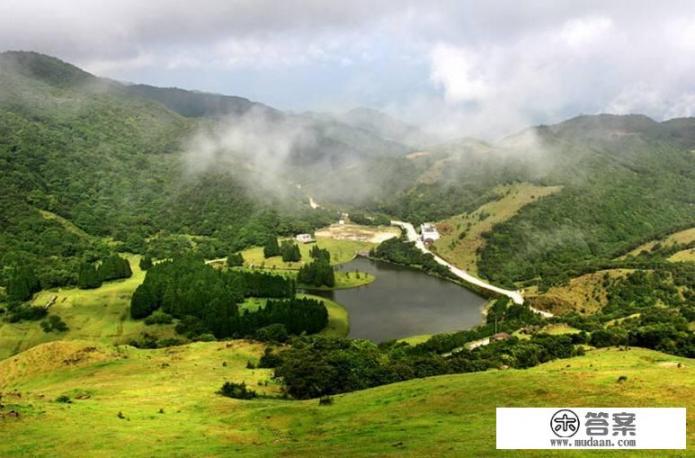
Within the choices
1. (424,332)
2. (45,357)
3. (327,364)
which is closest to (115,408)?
(327,364)

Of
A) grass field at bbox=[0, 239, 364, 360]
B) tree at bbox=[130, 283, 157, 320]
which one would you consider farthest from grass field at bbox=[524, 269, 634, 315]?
tree at bbox=[130, 283, 157, 320]

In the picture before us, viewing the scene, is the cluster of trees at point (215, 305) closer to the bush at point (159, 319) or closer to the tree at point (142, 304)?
the tree at point (142, 304)

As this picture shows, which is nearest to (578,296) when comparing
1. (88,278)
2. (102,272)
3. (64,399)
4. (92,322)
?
(92,322)

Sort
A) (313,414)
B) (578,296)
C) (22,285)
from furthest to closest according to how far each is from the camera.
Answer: (578,296) → (22,285) → (313,414)

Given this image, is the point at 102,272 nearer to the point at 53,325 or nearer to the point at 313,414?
the point at 53,325

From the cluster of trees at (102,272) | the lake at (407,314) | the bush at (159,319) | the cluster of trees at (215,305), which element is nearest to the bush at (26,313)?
the cluster of trees at (215,305)

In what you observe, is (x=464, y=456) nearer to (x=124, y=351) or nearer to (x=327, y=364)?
(x=327, y=364)

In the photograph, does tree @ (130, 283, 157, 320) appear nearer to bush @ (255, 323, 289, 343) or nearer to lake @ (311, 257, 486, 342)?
bush @ (255, 323, 289, 343)
